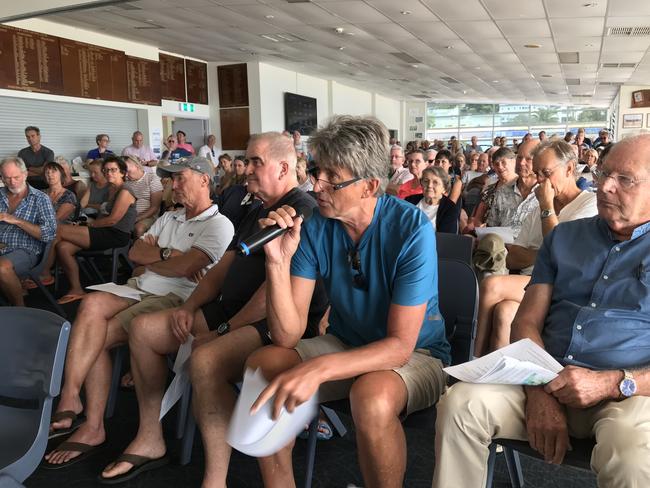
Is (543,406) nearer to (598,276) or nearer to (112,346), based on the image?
(598,276)

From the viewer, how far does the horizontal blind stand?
7074 mm

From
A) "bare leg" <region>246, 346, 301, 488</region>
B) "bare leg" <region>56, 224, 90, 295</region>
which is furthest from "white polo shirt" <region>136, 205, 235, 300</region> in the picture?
"bare leg" <region>56, 224, 90, 295</region>

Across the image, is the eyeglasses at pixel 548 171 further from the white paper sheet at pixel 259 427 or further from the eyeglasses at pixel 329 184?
the white paper sheet at pixel 259 427

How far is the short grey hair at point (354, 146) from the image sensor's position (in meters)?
1.53

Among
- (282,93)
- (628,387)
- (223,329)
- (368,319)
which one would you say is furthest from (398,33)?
(628,387)

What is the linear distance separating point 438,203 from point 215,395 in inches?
96.8

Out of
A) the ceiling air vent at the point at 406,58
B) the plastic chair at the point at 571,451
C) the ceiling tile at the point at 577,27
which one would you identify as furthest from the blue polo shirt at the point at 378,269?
the ceiling air vent at the point at 406,58

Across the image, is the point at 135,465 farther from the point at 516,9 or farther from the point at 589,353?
the point at 516,9

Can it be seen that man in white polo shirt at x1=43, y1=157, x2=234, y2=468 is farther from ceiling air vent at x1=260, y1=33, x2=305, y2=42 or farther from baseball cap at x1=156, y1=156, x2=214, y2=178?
ceiling air vent at x1=260, y1=33, x2=305, y2=42

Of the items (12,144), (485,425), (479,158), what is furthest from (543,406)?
(12,144)

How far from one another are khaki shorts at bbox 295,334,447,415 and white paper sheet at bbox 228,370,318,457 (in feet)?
0.48

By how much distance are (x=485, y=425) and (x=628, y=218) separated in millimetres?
672

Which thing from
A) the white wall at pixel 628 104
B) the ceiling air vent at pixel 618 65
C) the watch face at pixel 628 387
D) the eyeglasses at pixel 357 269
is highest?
the ceiling air vent at pixel 618 65

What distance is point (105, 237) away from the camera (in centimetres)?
431
